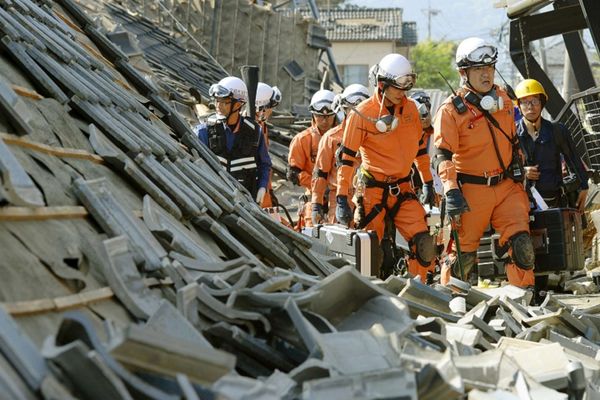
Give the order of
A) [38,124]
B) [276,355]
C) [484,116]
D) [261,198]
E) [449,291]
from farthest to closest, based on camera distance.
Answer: [261,198] < [484,116] < [449,291] < [38,124] < [276,355]

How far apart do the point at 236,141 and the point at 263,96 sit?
2.61 meters

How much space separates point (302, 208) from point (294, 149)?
29.7 inches

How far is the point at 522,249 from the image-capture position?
35.1 ft

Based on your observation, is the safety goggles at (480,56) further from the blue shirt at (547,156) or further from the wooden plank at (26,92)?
the wooden plank at (26,92)

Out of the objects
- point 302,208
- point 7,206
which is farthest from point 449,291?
point 302,208

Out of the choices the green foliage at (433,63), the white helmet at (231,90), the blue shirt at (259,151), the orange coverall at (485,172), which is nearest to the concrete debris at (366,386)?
the orange coverall at (485,172)

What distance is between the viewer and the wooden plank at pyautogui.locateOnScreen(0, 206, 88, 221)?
195 inches

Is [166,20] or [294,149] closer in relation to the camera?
[294,149]

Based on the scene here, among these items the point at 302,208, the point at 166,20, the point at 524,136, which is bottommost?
the point at 302,208

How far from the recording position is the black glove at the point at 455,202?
10586 mm

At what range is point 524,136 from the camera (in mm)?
12445

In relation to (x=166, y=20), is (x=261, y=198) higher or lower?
lower

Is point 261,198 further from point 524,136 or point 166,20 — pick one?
point 166,20

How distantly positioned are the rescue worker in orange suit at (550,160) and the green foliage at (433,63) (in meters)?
76.5
